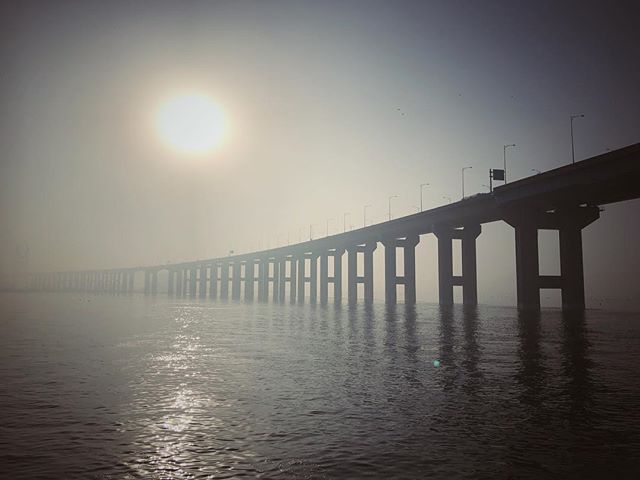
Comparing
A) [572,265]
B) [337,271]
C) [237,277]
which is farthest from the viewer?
[237,277]

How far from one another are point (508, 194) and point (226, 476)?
2523 inches

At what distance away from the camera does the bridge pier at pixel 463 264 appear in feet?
273

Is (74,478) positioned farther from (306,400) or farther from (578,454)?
(578,454)

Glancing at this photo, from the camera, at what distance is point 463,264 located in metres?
83.4

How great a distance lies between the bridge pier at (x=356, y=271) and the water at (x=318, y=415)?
9807 cm

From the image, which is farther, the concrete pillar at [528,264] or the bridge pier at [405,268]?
the bridge pier at [405,268]

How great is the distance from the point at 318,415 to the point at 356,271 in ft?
383

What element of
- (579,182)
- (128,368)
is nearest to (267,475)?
(128,368)

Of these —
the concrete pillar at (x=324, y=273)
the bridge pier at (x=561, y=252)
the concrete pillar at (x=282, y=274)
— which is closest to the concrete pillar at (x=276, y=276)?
the concrete pillar at (x=282, y=274)

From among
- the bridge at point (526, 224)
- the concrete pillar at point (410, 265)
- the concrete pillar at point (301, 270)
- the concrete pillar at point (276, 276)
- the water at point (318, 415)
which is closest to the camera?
the water at point (318, 415)

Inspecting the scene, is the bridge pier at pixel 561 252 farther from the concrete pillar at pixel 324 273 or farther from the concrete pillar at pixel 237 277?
the concrete pillar at pixel 237 277

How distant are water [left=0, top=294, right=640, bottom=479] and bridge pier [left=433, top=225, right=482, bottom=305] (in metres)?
66.9

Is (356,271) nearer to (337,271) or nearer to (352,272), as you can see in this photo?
(352,272)

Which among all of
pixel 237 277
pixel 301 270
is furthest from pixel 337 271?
pixel 237 277
